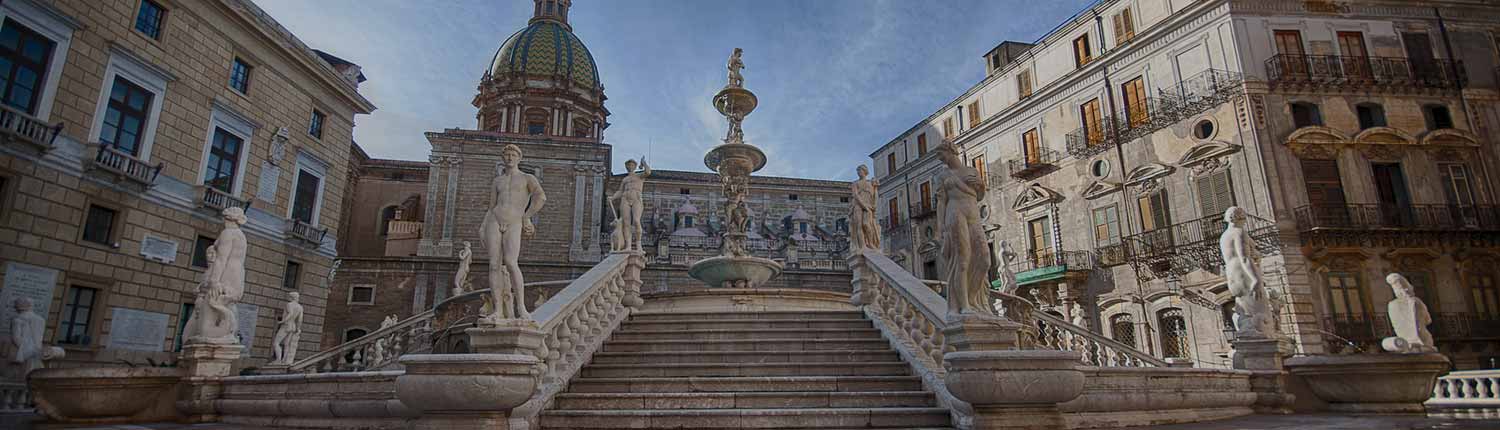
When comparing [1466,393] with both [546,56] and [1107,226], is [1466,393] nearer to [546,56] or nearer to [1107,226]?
[1107,226]

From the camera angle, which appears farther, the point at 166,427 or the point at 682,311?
the point at 682,311

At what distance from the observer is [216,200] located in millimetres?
16922

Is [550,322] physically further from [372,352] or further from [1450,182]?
[1450,182]

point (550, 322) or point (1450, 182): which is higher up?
point (1450, 182)

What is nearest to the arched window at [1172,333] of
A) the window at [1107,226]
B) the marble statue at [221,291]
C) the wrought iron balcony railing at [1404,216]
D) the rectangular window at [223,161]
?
the window at [1107,226]

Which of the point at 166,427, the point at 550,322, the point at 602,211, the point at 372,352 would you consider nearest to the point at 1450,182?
the point at 550,322

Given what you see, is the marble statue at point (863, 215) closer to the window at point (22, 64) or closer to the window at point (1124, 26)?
the window at point (22, 64)

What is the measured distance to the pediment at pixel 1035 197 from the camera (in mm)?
24188

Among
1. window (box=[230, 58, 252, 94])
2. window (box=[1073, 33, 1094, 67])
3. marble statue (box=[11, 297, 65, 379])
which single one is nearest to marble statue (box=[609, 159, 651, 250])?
marble statue (box=[11, 297, 65, 379])

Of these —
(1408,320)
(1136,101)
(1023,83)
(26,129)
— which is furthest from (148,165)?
(1023,83)

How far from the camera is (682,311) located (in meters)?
10.6

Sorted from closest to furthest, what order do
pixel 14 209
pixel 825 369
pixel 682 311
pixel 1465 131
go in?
pixel 825 369 < pixel 682 311 < pixel 14 209 < pixel 1465 131

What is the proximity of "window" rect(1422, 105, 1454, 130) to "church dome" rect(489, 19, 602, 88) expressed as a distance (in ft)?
130

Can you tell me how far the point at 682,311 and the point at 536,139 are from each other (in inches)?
1060
